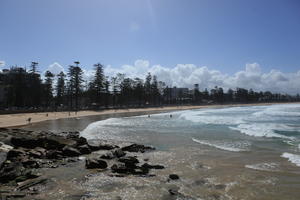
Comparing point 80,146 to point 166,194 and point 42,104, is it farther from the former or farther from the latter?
point 42,104

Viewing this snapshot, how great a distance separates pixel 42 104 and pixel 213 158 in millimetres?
65926

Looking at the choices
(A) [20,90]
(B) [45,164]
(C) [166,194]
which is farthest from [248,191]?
(A) [20,90]

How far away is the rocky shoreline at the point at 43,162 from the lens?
801cm

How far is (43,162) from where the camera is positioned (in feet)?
36.2

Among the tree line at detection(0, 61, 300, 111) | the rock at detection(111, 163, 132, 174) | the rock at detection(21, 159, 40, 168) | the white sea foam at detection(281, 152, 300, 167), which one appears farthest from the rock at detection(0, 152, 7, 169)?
the tree line at detection(0, 61, 300, 111)

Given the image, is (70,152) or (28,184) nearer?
(28,184)

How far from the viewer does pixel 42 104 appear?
226ft

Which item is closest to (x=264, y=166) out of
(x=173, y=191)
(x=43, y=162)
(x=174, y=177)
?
(x=174, y=177)

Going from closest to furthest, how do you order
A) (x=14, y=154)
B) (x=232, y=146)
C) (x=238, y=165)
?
(x=238, y=165)
(x=14, y=154)
(x=232, y=146)

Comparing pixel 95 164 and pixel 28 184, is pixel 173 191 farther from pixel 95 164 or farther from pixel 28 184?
pixel 28 184

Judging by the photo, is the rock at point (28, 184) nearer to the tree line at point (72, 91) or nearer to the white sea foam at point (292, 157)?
the white sea foam at point (292, 157)

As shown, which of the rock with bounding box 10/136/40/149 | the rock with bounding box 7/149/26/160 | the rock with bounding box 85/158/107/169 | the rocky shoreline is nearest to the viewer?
the rocky shoreline

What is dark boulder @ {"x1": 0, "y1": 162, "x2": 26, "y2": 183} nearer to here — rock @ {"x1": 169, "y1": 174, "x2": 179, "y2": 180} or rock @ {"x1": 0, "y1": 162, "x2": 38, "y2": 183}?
rock @ {"x1": 0, "y1": 162, "x2": 38, "y2": 183}

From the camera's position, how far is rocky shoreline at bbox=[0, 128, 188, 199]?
8008 millimetres
